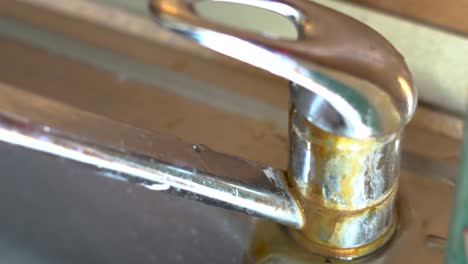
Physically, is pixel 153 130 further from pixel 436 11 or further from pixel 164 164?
pixel 436 11

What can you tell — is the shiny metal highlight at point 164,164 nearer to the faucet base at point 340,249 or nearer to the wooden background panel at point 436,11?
the faucet base at point 340,249

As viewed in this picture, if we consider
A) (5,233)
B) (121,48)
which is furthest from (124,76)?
(5,233)

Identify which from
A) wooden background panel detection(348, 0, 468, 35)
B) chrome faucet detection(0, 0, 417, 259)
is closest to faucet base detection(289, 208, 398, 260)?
chrome faucet detection(0, 0, 417, 259)

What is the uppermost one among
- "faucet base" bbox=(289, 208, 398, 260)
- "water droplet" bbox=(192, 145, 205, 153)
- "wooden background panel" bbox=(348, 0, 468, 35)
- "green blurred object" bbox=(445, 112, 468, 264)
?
"wooden background panel" bbox=(348, 0, 468, 35)

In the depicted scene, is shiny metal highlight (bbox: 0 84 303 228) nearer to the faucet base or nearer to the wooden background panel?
the faucet base

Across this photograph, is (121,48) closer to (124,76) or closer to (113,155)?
(124,76)
